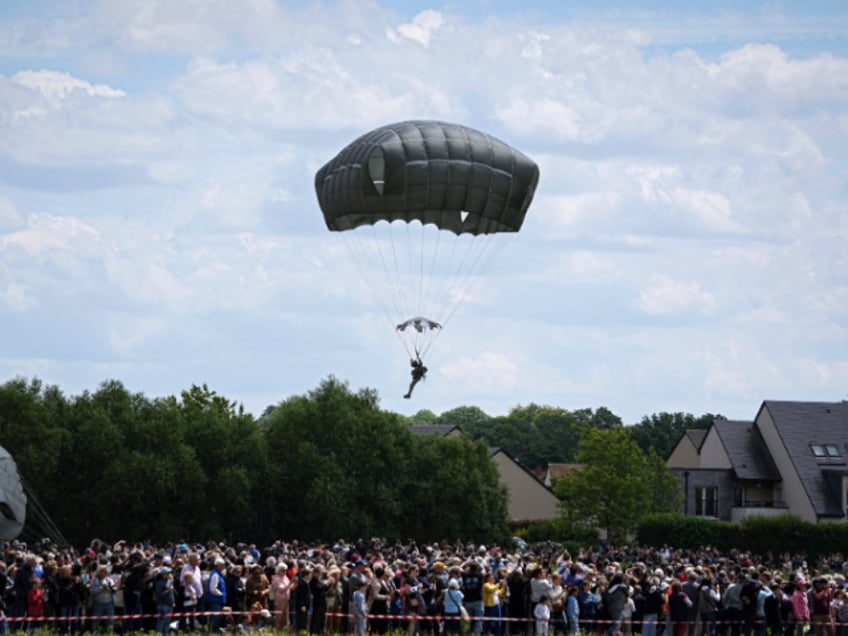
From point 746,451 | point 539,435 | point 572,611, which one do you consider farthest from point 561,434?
point 572,611

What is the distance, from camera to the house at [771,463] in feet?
257

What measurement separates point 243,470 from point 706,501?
34430 millimetres

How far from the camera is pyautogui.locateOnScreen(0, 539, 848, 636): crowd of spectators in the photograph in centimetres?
2475

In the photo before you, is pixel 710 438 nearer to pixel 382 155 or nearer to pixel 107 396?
pixel 107 396

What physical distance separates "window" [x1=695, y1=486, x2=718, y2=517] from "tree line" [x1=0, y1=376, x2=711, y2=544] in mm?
17031

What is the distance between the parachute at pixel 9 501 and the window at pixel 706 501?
49.5m

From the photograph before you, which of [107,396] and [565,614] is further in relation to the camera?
[107,396]

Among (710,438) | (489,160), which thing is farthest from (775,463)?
(489,160)

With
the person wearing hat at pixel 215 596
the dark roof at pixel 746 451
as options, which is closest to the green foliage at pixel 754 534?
the dark roof at pixel 746 451

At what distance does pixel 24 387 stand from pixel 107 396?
12.2ft

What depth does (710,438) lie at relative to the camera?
281 ft

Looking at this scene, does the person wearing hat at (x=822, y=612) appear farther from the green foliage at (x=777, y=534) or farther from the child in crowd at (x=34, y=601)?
the green foliage at (x=777, y=534)

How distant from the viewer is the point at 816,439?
263 ft

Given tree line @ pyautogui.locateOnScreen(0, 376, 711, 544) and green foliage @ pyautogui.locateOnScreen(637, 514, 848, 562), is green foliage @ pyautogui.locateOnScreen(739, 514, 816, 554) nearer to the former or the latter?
green foliage @ pyautogui.locateOnScreen(637, 514, 848, 562)
